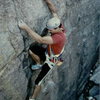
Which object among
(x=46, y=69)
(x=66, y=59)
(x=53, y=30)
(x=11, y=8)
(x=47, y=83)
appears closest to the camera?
(x=11, y=8)

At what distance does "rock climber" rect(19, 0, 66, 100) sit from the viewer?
538 centimetres

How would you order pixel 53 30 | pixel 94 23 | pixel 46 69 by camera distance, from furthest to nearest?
pixel 94 23 < pixel 46 69 < pixel 53 30

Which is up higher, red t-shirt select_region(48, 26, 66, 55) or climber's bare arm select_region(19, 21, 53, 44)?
climber's bare arm select_region(19, 21, 53, 44)

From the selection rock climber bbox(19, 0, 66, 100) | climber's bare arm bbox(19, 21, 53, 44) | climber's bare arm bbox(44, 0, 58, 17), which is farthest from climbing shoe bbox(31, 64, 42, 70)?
climber's bare arm bbox(44, 0, 58, 17)

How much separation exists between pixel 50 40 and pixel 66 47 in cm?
237

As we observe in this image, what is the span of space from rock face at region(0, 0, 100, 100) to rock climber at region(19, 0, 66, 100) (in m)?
0.16

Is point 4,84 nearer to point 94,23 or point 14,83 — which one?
point 14,83

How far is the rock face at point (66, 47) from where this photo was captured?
5301 mm

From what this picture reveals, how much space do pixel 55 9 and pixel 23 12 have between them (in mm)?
1083

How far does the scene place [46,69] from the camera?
6.34 meters

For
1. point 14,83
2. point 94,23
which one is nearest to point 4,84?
point 14,83

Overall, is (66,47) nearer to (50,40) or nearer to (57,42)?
(57,42)

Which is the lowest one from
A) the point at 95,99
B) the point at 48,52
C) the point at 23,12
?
the point at 95,99

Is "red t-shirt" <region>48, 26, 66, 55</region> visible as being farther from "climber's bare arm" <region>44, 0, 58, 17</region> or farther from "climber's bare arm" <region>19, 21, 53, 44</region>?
"climber's bare arm" <region>44, 0, 58, 17</region>
